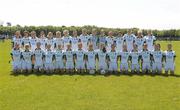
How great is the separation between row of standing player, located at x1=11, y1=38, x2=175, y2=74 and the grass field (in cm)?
114

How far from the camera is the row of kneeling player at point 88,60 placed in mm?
25812

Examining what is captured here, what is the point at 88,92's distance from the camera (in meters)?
20.1

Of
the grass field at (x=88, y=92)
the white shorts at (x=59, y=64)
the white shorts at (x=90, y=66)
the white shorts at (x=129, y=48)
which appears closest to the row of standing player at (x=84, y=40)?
the white shorts at (x=129, y=48)

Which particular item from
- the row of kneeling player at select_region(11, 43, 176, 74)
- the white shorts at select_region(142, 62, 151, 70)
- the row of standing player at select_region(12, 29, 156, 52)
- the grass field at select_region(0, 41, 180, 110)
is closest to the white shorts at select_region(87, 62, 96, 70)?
the row of kneeling player at select_region(11, 43, 176, 74)

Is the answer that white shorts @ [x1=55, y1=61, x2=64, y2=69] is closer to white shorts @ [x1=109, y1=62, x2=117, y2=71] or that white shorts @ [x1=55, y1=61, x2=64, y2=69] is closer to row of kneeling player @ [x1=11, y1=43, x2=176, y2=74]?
row of kneeling player @ [x1=11, y1=43, x2=176, y2=74]

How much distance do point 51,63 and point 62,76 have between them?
1530mm

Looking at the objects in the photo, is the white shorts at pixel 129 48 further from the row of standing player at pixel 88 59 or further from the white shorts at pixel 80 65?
the white shorts at pixel 80 65

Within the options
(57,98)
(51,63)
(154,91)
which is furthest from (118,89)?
(51,63)

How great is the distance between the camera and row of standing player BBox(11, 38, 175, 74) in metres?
25.8

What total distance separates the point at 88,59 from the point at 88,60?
0.06 metres

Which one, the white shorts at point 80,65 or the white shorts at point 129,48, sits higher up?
the white shorts at point 129,48

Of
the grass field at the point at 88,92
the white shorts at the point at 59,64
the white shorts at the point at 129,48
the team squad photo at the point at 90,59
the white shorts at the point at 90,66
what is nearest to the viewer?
the grass field at the point at 88,92

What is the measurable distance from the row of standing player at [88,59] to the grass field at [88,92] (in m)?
1.14

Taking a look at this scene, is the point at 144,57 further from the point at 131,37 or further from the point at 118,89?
the point at 118,89
